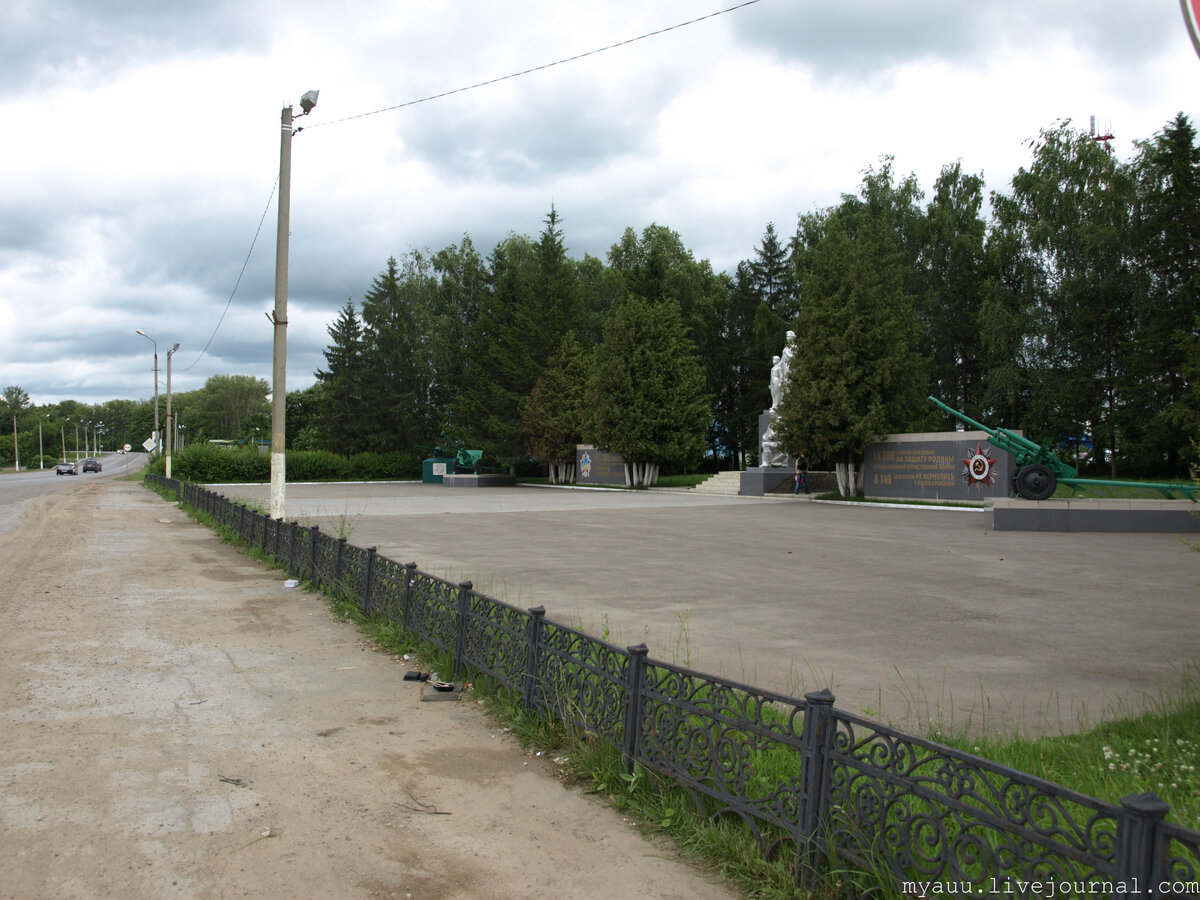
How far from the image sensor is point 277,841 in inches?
149

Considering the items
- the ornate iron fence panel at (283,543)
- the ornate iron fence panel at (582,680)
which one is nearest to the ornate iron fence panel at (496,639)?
the ornate iron fence panel at (582,680)

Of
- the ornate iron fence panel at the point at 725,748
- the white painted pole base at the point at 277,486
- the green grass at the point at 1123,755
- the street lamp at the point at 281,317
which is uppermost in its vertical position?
the street lamp at the point at 281,317

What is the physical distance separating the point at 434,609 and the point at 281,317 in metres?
8.67

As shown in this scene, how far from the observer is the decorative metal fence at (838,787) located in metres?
2.49

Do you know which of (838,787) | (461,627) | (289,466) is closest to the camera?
(838,787)

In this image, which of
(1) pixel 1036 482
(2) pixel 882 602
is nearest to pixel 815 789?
(2) pixel 882 602

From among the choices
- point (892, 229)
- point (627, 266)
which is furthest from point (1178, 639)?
point (627, 266)

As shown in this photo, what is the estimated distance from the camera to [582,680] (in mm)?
4906

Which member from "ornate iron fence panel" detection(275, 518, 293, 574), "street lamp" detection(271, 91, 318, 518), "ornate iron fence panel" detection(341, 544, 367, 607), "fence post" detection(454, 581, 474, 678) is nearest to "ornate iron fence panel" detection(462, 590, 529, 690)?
"fence post" detection(454, 581, 474, 678)

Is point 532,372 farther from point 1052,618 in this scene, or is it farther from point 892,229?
point 1052,618

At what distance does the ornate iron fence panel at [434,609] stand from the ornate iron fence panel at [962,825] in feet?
13.3

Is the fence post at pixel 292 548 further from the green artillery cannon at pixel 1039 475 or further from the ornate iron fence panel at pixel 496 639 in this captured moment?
the green artillery cannon at pixel 1039 475

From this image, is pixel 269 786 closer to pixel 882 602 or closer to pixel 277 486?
pixel 882 602

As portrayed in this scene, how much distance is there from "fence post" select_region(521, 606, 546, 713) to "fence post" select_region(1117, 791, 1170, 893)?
353 cm
